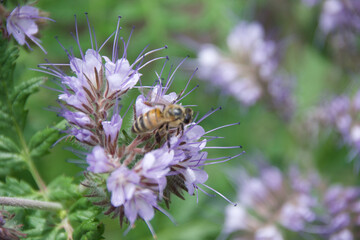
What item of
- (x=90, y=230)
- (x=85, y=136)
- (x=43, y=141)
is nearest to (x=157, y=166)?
(x=85, y=136)

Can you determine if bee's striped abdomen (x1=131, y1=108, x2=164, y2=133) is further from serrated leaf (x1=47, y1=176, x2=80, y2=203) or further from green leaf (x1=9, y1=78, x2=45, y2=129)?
green leaf (x1=9, y1=78, x2=45, y2=129)

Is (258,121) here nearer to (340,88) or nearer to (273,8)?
(340,88)

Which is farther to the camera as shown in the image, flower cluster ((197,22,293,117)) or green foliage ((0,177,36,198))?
flower cluster ((197,22,293,117))

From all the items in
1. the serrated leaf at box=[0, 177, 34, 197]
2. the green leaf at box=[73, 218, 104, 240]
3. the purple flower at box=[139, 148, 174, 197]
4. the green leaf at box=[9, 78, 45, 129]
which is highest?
the green leaf at box=[9, 78, 45, 129]

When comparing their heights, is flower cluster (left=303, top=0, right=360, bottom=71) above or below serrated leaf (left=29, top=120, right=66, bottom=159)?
above

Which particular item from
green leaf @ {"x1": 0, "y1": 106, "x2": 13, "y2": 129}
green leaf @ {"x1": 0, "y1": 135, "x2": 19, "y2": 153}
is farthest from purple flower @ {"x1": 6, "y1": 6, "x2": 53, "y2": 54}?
green leaf @ {"x1": 0, "y1": 135, "x2": 19, "y2": 153}

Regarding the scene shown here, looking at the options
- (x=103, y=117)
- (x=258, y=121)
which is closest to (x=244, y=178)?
(x=258, y=121)
